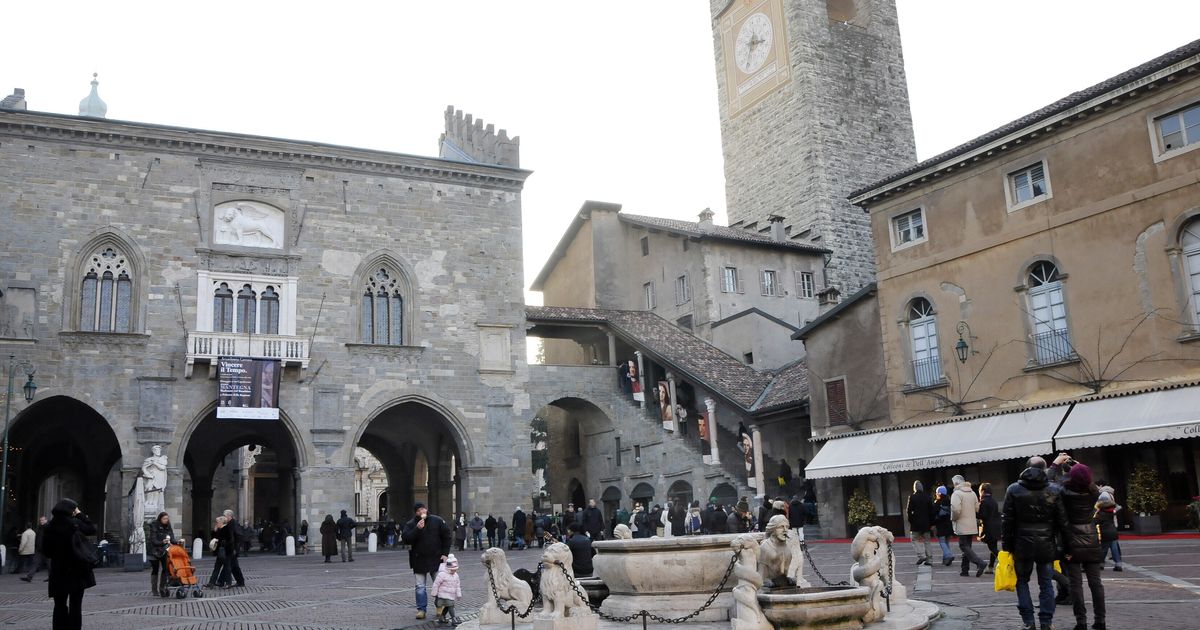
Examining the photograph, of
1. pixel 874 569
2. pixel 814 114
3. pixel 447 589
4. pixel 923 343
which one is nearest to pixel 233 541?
pixel 447 589

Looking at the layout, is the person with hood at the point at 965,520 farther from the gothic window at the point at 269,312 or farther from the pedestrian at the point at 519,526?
the gothic window at the point at 269,312

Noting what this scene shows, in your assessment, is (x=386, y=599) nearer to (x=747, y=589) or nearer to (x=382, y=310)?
(x=747, y=589)

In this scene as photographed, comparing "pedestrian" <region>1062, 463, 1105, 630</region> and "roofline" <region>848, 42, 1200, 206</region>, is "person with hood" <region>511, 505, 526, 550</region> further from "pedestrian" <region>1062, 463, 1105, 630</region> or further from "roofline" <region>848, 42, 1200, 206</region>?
"pedestrian" <region>1062, 463, 1105, 630</region>

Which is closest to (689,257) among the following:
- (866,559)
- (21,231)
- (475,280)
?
(475,280)

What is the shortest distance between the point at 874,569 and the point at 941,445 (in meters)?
13.5

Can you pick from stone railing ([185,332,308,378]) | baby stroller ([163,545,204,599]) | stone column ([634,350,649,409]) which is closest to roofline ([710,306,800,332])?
stone column ([634,350,649,409])

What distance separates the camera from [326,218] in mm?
30797

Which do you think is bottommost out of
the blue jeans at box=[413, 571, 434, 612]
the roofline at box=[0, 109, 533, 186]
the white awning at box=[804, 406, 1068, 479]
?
the blue jeans at box=[413, 571, 434, 612]

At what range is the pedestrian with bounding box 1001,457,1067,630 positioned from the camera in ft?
25.8

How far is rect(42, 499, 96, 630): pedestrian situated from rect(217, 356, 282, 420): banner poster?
19029mm

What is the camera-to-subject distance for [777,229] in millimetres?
41906

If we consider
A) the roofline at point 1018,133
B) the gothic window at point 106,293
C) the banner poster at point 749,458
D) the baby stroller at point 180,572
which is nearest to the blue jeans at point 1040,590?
the baby stroller at point 180,572

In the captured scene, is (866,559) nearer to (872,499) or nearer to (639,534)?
(872,499)

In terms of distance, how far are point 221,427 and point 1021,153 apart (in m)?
24.5
